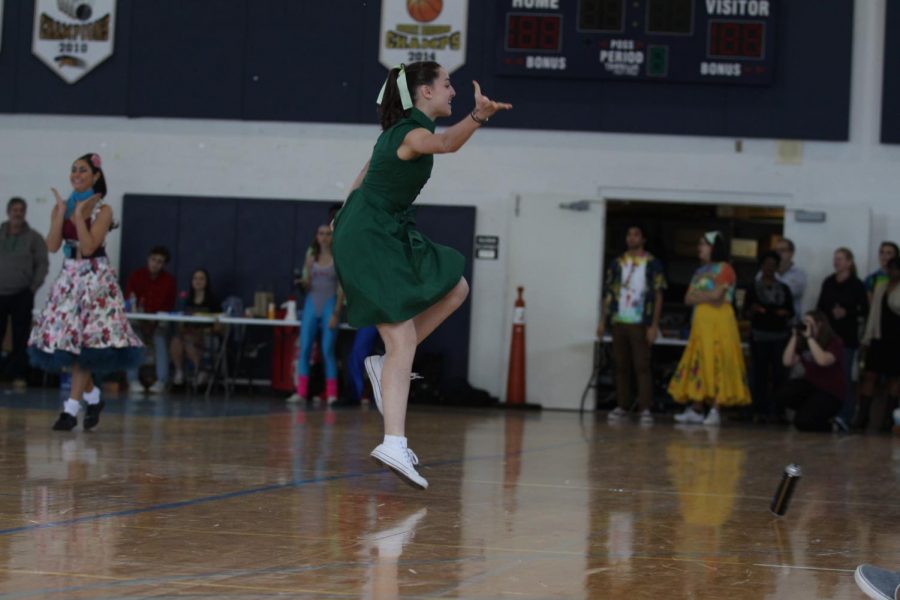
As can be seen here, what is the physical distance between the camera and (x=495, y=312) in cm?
1292

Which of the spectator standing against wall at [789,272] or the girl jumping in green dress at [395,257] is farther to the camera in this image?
the spectator standing against wall at [789,272]

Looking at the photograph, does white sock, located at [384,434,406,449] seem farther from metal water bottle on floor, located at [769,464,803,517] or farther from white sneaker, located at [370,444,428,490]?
metal water bottle on floor, located at [769,464,803,517]

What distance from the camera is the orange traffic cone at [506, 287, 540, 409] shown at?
12555 millimetres

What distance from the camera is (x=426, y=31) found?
12852 millimetres

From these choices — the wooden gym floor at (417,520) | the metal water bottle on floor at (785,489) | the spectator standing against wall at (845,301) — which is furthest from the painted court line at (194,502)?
the spectator standing against wall at (845,301)

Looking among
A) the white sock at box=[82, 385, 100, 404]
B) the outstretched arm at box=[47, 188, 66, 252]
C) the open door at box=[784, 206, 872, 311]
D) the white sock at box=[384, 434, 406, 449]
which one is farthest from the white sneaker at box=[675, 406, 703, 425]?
the white sock at box=[384, 434, 406, 449]

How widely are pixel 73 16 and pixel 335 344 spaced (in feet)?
14.7

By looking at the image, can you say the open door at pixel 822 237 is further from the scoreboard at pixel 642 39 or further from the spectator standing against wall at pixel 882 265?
the scoreboard at pixel 642 39

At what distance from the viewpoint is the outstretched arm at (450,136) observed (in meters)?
3.97

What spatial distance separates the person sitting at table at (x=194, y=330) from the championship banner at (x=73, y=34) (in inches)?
101

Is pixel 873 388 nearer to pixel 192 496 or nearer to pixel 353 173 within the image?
pixel 353 173

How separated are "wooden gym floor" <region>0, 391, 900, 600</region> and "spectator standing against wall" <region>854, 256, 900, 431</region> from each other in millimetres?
4429

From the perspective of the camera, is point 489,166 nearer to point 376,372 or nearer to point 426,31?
point 426,31

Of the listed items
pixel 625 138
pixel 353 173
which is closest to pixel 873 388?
pixel 625 138
